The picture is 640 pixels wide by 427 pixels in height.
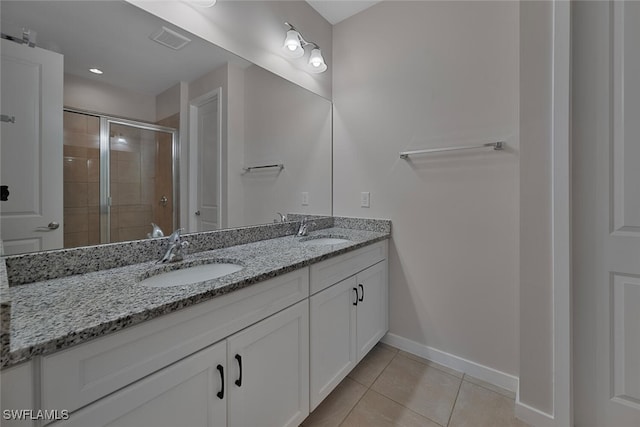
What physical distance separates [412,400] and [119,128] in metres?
1.93

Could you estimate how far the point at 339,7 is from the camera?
2035 millimetres

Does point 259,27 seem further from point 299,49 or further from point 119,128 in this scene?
point 119,128

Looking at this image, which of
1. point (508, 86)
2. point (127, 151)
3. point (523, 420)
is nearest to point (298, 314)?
point (127, 151)

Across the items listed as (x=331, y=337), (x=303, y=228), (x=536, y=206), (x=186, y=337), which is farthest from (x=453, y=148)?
(x=186, y=337)

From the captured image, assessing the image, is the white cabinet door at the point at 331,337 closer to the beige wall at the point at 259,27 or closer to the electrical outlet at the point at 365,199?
the electrical outlet at the point at 365,199

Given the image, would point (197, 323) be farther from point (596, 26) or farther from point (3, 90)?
point (596, 26)

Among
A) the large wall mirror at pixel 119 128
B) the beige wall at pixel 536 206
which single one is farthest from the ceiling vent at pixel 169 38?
the beige wall at pixel 536 206

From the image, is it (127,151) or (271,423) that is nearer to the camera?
(271,423)

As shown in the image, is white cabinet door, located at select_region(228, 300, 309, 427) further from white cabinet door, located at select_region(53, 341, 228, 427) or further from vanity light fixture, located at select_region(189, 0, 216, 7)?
vanity light fixture, located at select_region(189, 0, 216, 7)

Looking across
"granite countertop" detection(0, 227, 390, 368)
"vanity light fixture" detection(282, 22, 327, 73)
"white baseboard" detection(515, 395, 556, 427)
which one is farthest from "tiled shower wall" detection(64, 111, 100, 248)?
"white baseboard" detection(515, 395, 556, 427)

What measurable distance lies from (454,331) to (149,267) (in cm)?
175

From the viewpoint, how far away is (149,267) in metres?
1.07

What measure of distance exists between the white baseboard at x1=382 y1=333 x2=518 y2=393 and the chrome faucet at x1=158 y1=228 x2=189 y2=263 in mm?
1549

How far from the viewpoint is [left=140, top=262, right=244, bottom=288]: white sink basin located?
3.43 feet
